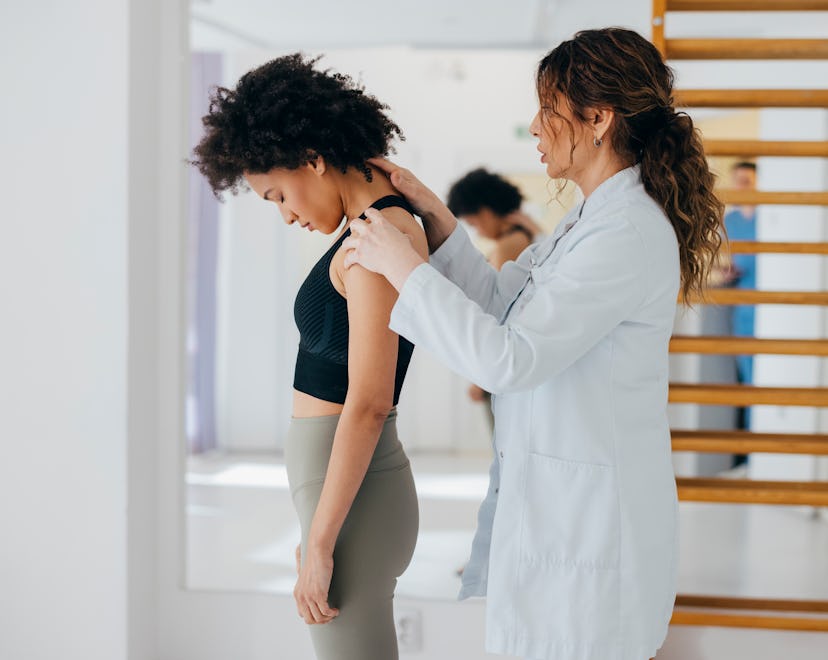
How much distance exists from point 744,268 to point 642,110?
353 cm

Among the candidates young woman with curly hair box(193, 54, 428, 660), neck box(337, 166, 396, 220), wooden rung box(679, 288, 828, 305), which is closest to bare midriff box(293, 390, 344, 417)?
young woman with curly hair box(193, 54, 428, 660)

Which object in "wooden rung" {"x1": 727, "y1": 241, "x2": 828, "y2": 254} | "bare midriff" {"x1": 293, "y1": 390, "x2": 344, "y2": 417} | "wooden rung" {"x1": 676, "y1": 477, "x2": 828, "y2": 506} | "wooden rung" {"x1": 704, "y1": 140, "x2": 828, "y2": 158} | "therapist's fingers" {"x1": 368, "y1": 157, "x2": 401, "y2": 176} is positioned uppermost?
"wooden rung" {"x1": 704, "y1": 140, "x2": 828, "y2": 158}

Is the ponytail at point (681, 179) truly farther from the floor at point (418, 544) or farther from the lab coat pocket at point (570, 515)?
the floor at point (418, 544)

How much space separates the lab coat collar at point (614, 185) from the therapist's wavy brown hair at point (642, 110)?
2 centimetres

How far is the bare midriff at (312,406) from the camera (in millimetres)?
1446

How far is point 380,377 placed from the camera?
134 centimetres

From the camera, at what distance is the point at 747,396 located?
218cm

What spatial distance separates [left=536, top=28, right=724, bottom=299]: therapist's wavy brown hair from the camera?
52.5 inches

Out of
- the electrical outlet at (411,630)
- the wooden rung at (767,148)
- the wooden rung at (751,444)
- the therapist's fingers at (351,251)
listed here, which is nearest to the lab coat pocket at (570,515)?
the therapist's fingers at (351,251)

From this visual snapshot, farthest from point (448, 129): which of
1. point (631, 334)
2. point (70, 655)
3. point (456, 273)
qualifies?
point (70, 655)

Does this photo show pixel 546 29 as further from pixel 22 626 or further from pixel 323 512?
pixel 22 626

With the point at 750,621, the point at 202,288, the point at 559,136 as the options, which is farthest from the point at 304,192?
the point at 202,288

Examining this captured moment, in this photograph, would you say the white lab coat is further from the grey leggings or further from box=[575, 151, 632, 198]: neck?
the grey leggings

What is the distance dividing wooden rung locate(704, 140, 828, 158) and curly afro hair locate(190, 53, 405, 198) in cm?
109
